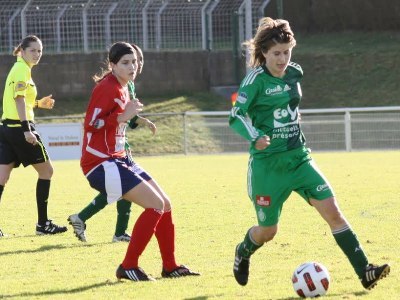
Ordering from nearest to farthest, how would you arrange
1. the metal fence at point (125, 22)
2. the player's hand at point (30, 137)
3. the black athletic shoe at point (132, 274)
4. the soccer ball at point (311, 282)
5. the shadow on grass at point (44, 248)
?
the soccer ball at point (311, 282) → the black athletic shoe at point (132, 274) → the shadow on grass at point (44, 248) → the player's hand at point (30, 137) → the metal fence at point (125, 22)

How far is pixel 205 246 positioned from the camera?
1016cm

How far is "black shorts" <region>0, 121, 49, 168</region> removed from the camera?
37.4ft

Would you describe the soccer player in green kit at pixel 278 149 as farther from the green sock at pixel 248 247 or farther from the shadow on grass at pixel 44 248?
the shadow on grass at pixel 44 248

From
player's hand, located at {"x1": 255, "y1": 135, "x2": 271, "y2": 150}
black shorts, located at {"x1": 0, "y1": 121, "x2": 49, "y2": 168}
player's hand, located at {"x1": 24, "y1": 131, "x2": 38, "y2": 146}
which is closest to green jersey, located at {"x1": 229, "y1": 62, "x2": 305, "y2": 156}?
player's hand, located at {"x1": 255, "y1": 135, "x2": 271, "y2": 150}

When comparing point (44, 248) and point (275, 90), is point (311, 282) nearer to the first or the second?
point (275, 90)

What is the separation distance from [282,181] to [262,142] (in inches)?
19.3

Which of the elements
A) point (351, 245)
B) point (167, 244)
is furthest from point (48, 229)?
point (351, 245)

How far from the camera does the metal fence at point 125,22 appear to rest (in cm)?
3130

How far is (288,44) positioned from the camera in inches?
295

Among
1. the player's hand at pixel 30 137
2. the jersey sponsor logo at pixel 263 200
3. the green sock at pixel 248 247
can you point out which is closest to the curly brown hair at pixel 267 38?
the jersey sponsor logo at pixel 263 200

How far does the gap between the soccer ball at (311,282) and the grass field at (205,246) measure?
4.3 inches

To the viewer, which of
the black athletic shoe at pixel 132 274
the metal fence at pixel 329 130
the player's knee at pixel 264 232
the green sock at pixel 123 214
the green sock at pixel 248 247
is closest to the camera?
the player's knee at pixel 264 232

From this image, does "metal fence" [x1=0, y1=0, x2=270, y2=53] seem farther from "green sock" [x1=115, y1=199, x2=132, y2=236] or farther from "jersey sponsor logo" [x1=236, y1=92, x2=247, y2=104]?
"jersey sponsor logo" [x1=236, y1=92, x2=247, y2=104]

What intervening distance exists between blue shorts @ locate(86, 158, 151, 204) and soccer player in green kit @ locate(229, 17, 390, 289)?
1.02 m
